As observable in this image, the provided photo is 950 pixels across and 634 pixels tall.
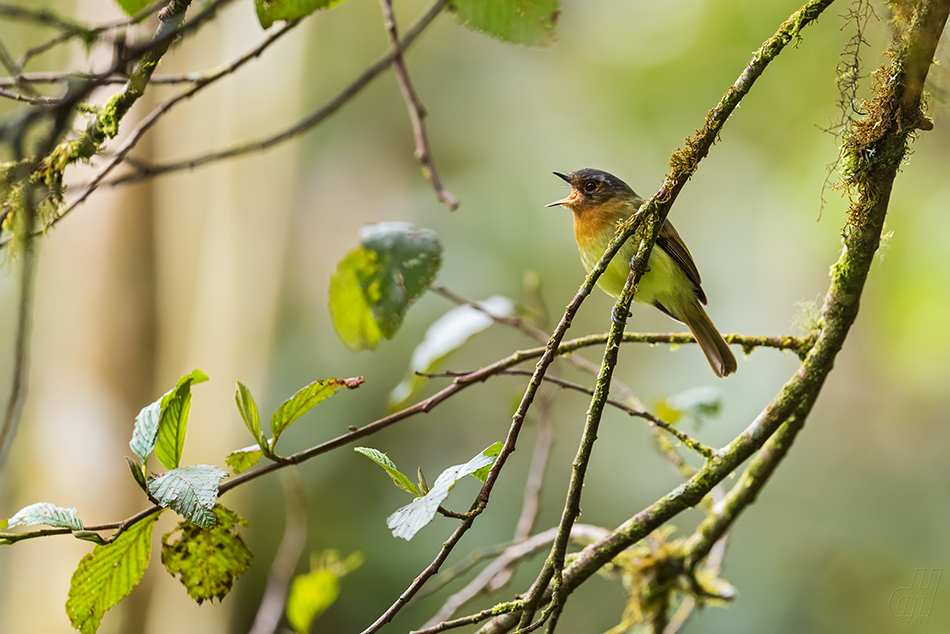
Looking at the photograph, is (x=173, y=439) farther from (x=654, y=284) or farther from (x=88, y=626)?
(x=654, y=284)

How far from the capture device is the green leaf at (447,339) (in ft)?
6.20

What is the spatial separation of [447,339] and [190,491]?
3.42 feet

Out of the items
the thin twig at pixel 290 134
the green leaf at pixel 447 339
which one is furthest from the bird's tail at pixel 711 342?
the thin twig at pixel 290 134

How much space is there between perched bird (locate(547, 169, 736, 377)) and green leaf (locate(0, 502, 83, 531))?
144 cm

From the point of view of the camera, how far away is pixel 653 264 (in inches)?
79.6

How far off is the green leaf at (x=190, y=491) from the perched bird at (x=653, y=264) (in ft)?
4.25

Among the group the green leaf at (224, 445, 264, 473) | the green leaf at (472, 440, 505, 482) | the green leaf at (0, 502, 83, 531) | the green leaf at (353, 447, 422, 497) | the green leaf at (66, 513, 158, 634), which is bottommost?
the green leaf at (66, 513, 158, 634)

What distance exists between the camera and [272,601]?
2.91 meters

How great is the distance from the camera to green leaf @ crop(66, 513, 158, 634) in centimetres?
102

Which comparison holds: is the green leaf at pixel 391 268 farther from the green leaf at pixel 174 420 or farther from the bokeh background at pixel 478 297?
the bokeh background at pixel 478 297

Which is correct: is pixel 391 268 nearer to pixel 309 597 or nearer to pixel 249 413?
pixel 249 413

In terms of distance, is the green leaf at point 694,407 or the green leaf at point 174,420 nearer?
the green leaf at point 174,420

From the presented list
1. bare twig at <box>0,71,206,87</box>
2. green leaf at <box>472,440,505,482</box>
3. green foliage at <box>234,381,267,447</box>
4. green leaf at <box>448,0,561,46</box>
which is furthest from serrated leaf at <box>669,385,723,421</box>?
bare twig at <box>0,71,206,87</box>

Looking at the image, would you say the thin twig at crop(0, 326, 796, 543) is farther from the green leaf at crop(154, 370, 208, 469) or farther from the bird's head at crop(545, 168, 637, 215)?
the bird's head at crop(545, 168, 637, 215)
